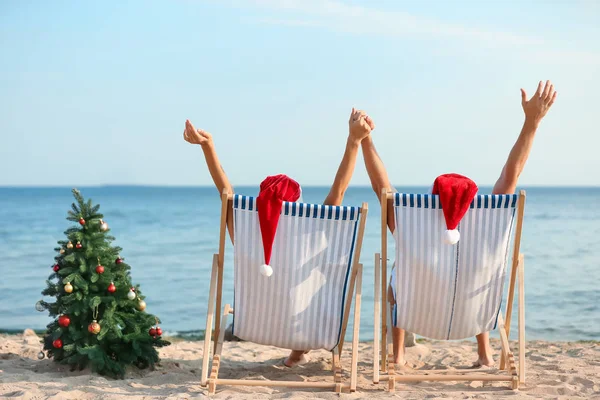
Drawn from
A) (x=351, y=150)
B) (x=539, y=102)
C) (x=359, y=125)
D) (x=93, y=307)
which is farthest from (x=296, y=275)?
(x=539, y=102)

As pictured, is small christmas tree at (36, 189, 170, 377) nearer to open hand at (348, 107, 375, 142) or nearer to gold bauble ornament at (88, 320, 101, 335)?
gold bauble ornament at (88, 320, 101, 335)

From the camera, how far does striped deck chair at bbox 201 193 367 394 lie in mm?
3711

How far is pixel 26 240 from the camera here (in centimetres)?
1830

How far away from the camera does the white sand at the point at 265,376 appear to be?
12.1ft

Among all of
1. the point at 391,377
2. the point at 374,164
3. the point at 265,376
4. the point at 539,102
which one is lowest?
the point at 265,376

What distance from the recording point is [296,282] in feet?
12.5

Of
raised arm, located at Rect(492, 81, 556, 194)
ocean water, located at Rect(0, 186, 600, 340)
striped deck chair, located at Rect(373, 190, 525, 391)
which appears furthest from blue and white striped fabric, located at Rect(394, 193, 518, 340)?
ocean water, located at Rect(0, 186, 600, 340)

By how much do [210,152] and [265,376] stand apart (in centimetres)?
142

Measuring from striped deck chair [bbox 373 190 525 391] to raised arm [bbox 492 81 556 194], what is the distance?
1.20ft

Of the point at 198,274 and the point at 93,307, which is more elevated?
the point at 93,307

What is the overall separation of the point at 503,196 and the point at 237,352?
8.82 ft

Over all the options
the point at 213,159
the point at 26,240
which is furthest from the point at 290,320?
the point at 26,240

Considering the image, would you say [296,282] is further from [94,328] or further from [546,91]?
[546,91]

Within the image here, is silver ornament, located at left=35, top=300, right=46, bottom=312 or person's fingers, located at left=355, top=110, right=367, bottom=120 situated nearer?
person's fingers, located at left=355, top=110, right=367, bottom=120
